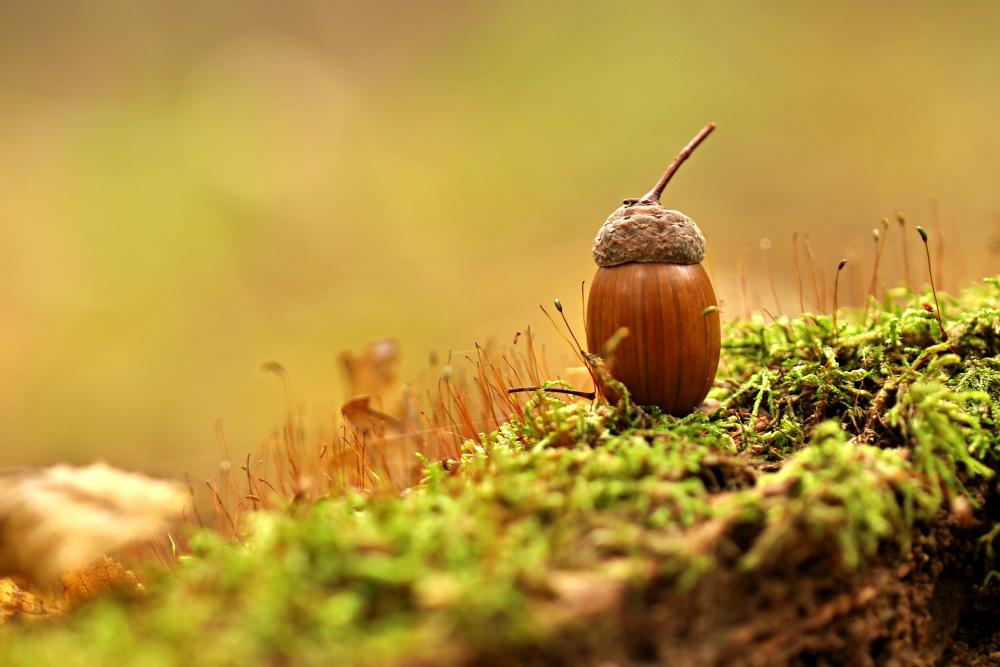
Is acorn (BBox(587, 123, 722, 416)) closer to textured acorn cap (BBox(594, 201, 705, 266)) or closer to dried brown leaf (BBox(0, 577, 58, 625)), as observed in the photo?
textured acorn cap (BBox(594, 201, 705, 266))

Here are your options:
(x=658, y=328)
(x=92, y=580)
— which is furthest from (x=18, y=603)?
(x=658, y=328)

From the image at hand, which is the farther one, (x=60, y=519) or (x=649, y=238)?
(x=649, y=238)

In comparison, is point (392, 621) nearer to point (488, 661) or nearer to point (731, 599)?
point (488, 661)

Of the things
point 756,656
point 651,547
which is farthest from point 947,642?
point 651,547

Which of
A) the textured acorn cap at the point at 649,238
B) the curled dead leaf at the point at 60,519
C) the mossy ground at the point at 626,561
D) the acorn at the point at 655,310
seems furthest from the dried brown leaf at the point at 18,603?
the textured acorn cap at the point at 649,238

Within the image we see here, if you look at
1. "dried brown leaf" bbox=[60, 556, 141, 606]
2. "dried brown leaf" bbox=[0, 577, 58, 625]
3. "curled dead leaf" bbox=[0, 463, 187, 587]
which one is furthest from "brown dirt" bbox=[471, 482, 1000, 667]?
"dried brown leaf" bbox=[0, 577, 58, 625]

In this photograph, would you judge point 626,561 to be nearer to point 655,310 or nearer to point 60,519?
point 655,310
